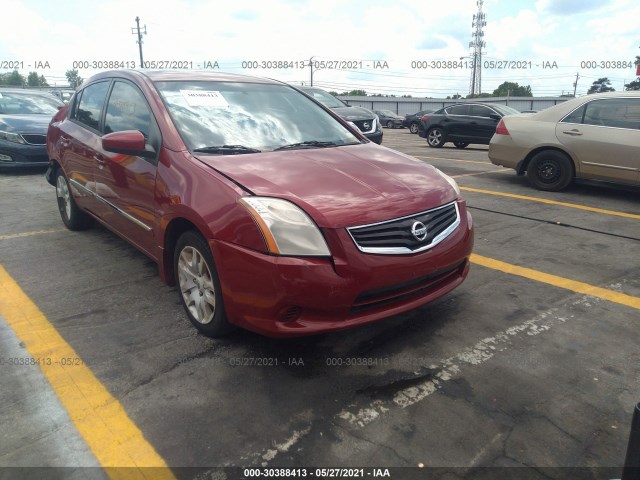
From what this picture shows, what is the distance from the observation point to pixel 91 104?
14.4 feet

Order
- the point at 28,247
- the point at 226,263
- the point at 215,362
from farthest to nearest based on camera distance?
the point at 28,247 → the point at 215,362 → the point at 226,263

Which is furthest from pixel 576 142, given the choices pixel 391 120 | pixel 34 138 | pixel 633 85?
pixel 633 85

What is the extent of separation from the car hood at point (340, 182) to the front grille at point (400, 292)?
37 centimetres

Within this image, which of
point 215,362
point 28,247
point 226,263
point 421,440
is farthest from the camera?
point 28,247

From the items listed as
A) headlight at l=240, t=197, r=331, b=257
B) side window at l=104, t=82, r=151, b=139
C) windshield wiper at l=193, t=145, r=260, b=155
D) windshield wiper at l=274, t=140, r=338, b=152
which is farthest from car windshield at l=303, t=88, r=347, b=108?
headlight at l=240, t=197, r=331, b=257

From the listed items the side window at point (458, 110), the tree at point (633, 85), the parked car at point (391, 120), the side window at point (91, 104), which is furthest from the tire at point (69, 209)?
the tree at point (633, 85)

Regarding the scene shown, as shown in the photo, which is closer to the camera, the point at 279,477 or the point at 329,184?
the point at 279,477

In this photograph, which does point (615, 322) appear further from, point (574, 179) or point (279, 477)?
point (574, 179)

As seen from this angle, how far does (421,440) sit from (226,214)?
4.72ft

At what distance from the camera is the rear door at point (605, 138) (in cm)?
628

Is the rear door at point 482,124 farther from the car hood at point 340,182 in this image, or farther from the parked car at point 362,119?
the car hood at point 340,182

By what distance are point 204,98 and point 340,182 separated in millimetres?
1326

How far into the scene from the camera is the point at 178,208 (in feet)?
9.11

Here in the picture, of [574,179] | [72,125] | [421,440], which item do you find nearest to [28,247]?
[72,125]
